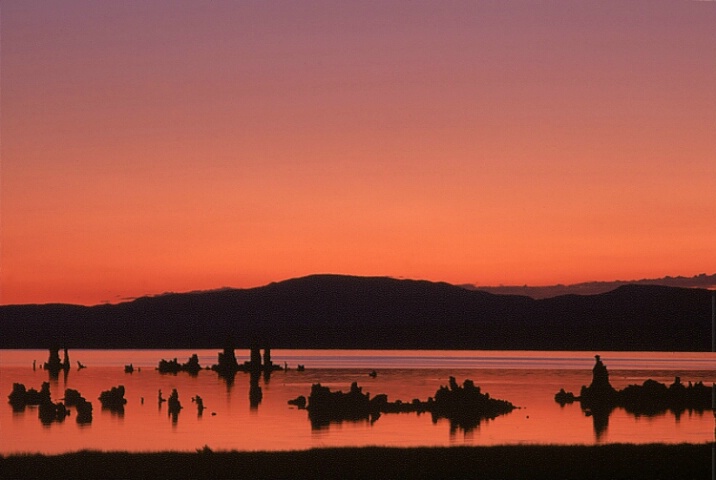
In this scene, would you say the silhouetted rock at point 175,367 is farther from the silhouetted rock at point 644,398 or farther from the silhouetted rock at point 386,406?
the silhouetted rock at point 644,398

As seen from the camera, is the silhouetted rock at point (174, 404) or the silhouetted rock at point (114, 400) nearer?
the silhouetted rock at point (174, 404)

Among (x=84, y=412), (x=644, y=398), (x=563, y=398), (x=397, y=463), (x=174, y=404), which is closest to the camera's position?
(x=397, y=463)

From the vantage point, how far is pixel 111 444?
65.6 meters

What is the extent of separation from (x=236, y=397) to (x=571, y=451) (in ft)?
288

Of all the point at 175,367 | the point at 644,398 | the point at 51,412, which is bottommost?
the point at 51,412

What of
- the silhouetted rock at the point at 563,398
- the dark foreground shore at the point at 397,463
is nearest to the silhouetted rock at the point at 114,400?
the silhouetted rock at the point at 563,398

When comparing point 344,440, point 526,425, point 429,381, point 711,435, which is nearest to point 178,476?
point 344,440

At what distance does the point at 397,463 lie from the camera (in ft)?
109

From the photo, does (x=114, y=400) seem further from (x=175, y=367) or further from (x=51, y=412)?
(x=175, y=367)

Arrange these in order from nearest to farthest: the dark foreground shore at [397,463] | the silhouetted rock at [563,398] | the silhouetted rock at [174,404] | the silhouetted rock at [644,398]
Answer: the dark foreground shore at [397,463] → the silhouetted rock at [174,404] → the silhouetted rock at [644,398] → the silhouetted rock at [563,398]

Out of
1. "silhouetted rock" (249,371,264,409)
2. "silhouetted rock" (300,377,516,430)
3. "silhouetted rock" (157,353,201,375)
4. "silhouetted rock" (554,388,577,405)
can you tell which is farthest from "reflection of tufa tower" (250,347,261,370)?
"silhouetted rock" (300,377,516,430)

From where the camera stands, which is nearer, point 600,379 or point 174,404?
point 174,404

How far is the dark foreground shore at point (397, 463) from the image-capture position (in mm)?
30516

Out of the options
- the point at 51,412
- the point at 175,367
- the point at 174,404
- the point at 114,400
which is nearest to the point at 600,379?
the point at 174,404
